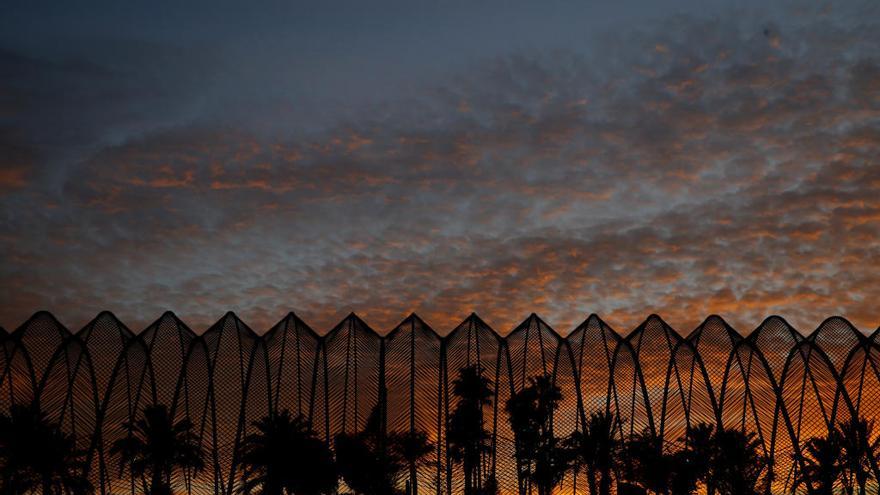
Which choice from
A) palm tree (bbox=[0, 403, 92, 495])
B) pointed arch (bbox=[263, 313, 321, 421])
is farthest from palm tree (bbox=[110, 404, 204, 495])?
pointed arch (bbox=[263, 313, 321, 421])

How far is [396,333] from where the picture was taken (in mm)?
56250

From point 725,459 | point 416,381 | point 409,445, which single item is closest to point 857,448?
point 725,459

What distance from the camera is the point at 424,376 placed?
55.6 meters

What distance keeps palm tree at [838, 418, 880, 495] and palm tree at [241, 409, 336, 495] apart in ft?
118

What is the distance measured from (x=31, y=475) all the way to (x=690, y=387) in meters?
43.8

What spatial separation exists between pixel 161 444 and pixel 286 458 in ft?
31.6

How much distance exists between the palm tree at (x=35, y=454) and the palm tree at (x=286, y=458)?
34.5ft

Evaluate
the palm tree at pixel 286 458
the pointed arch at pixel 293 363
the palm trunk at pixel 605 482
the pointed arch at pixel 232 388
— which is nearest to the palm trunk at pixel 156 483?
the pointed arch at pixel 232 388

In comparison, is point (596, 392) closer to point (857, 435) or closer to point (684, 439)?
point (684, 439)

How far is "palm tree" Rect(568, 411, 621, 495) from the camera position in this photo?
184 ft

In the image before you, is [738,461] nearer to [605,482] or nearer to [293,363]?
[605,482]

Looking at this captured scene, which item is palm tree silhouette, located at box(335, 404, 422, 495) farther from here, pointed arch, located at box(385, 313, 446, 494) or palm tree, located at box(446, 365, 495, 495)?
palm tree, located at box(446, 365, 495, 495)

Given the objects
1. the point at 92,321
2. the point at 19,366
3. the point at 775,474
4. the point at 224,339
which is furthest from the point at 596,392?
the point at 19,366

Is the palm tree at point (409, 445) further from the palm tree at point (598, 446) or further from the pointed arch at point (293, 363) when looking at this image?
the palm tree at point (598, 446)
